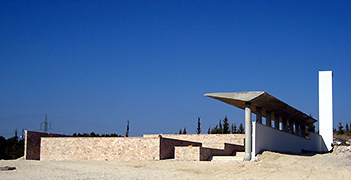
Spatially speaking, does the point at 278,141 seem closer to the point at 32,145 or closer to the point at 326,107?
the point at 326,107

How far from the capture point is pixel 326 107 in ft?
127

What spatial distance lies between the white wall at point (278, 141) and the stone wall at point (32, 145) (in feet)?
48.8

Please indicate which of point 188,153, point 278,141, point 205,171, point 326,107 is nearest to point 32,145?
point 188,153

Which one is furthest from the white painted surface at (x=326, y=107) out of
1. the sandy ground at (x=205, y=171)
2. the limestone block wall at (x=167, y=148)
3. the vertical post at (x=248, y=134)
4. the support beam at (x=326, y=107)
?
the limestone block wall at (x=167, y=148)

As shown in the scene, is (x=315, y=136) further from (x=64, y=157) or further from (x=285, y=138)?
(x=64, y=157)

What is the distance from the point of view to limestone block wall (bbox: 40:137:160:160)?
2322 centimetres

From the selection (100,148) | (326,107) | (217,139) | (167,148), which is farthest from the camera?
(326,107)

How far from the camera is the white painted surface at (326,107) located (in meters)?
38.2

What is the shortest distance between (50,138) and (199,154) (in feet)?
34.1

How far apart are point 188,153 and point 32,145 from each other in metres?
11.2

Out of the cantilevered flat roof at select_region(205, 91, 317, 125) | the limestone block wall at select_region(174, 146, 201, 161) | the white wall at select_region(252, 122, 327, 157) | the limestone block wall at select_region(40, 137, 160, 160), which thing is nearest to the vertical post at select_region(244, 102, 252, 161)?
the white wall at select_region(252, 122, 327, 157)

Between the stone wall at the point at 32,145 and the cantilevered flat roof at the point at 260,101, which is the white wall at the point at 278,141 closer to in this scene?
the cantilevered flat roof at the point at 260,101

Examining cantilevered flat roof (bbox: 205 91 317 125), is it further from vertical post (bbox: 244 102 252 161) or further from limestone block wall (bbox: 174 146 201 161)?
limestone block wall (bbox: 174 146 201 161)

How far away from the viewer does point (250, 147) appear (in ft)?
73.3
